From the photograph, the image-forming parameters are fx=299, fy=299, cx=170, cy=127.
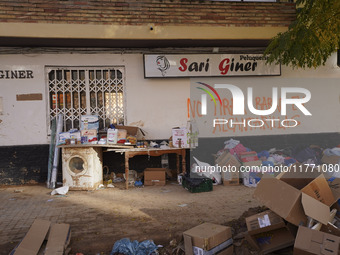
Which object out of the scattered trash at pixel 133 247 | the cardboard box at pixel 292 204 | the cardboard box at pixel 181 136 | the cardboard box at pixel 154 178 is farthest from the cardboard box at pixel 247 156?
the scattered trash at pixel 133 247

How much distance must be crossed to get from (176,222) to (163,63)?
14.3 ft

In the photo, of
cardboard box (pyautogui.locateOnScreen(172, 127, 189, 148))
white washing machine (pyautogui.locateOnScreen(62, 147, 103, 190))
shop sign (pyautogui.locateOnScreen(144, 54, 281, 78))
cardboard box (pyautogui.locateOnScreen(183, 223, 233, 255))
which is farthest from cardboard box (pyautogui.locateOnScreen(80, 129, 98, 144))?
cardboard box (pyautogui.locateOnScreen(183, 223, 233, 255))

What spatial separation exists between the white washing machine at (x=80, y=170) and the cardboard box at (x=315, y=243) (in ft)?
15.8

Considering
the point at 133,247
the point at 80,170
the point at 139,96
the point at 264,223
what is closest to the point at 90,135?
the point at 80,170

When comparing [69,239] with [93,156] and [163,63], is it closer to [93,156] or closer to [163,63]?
[93,156]

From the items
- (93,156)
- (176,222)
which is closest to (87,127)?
(93,156)

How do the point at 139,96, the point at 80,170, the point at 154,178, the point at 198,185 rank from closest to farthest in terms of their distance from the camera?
the point at 198,185 < the point at 80,170 < the point at 154,178 < the point at 139,96

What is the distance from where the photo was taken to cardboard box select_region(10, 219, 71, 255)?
3.35 meters

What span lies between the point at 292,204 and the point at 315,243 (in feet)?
1.40

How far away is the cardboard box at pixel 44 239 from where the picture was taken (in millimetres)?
3346

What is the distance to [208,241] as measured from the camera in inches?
129

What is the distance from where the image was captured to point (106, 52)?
7582 millimetres

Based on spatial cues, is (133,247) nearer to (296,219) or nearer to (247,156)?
(296,219)

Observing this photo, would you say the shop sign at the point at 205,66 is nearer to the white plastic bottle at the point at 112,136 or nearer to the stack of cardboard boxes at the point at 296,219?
the white plastic bottle at the point at 112,136
